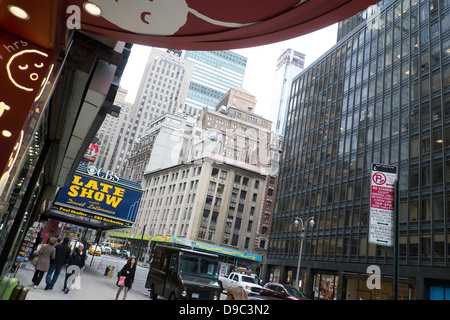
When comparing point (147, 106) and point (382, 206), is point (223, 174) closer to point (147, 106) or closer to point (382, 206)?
point (382, 206)

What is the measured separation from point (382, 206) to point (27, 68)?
11.0m

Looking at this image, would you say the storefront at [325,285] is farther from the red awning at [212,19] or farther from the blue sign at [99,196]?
the red awning at [212,19]

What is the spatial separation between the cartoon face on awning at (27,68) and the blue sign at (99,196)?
597 inches

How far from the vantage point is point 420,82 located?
3875 centimetres

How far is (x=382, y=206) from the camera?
37.7 ft

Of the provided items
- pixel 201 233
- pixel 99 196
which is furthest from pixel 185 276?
pixel 201 233

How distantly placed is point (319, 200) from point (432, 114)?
758 inches

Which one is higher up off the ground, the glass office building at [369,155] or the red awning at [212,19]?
the glass office building at [369,155]

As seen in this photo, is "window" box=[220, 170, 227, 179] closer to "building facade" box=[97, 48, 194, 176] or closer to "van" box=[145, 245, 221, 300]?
"van" box=[145, 245, 221, 300]

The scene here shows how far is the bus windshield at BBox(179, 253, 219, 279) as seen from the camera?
46.9ft

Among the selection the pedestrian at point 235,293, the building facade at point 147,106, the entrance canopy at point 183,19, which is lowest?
the pedestrian at point 235,293

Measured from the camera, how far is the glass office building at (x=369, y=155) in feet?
111

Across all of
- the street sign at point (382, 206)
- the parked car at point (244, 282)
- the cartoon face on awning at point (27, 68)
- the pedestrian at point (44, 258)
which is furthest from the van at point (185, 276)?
the cartoon face on awning at point (27, 68)
